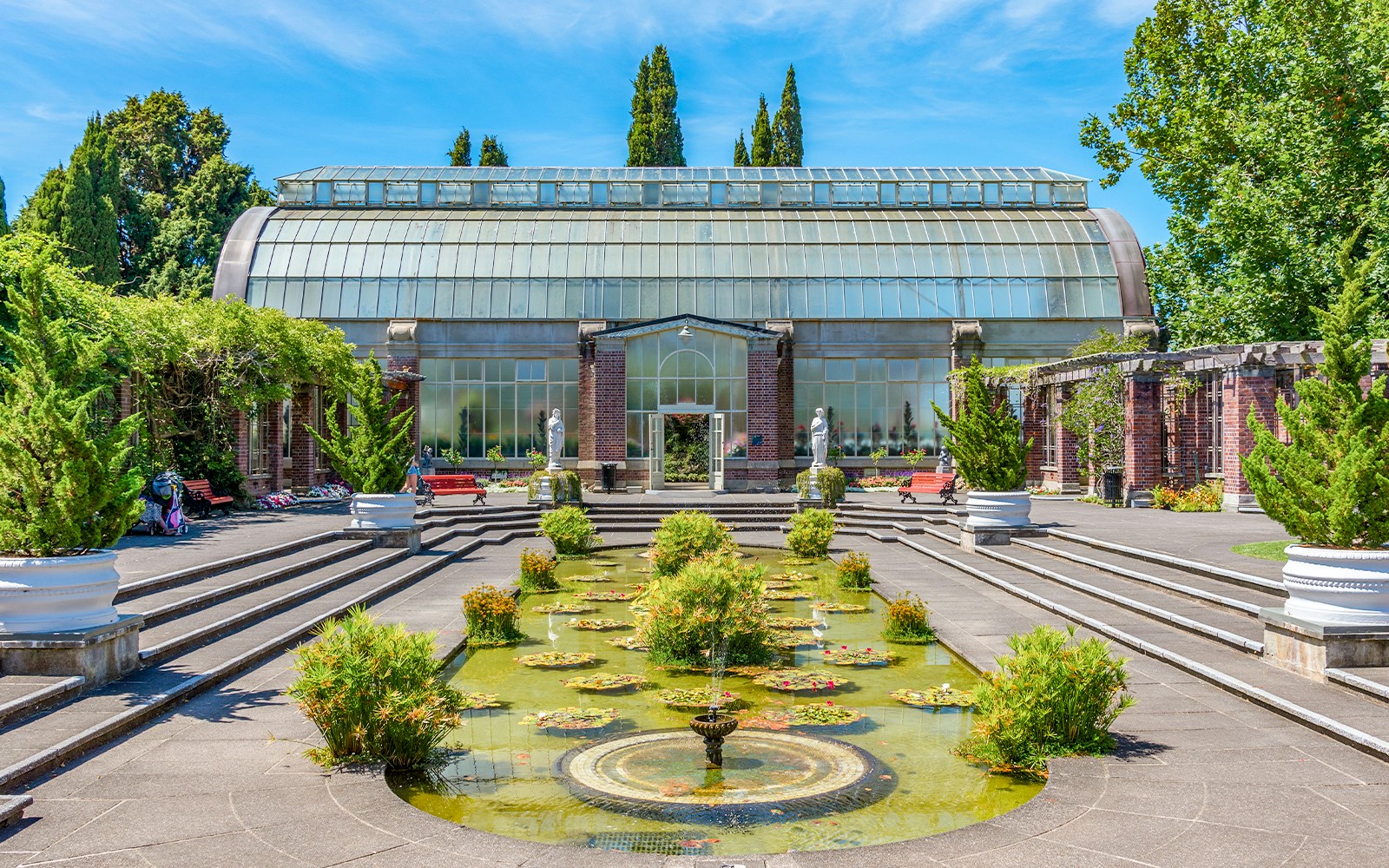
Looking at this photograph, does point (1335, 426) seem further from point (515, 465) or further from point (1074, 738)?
point (515, 465)

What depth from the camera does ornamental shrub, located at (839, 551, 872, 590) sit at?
16.5m

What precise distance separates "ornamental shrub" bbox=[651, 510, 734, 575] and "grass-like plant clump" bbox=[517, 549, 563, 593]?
1.66m

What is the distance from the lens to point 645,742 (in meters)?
8.27

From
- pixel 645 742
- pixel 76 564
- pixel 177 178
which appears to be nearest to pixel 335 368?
pixel 76 564

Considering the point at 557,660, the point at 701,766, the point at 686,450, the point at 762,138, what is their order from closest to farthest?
the point at 701,766, the point at 557,660, the point at 686,450, the point at 762,138

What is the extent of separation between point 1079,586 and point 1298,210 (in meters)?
16.2

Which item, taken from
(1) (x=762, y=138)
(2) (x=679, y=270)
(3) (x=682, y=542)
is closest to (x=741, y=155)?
(1) (x=762, y=138)

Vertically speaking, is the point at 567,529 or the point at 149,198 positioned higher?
the point at 149,198

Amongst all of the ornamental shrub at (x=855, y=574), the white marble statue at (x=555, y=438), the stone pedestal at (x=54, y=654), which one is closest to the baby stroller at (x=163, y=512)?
the white marble statue at (x=555, y=438)

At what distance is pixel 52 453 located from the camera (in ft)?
30.3

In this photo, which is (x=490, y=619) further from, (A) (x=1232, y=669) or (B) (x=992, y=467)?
(B) (x=992, y=467)

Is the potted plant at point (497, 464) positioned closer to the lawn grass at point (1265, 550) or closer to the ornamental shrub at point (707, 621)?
the lawn grass at point (1265, 550)

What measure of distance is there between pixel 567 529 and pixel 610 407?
606 inches

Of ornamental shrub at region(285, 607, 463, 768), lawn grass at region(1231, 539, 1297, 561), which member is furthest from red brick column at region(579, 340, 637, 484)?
ornamental shrub at region(285, 607, 463, 768)
